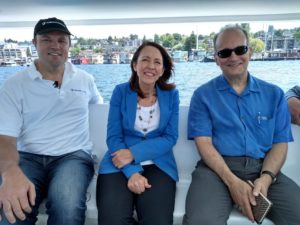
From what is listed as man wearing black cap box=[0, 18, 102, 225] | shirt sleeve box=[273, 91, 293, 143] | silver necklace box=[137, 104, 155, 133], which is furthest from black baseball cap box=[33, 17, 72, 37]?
shirt sleeve box=[273, 91, 293, 143]

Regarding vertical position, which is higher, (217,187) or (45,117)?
(45,117)

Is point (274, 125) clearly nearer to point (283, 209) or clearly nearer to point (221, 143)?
point (221, 143)

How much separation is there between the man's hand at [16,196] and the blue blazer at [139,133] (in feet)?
1.50

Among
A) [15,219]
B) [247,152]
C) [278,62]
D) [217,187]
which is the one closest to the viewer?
[15,219]

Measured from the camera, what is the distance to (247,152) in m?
1.87

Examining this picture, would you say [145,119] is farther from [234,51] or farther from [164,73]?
[234,51]

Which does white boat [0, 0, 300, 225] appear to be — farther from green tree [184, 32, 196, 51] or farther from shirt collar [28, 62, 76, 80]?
shirt collar [28, 62, 76, 80]

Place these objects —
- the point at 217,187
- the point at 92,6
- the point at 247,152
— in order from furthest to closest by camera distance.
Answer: the point at 92,6 < the point at 247,152 < the point at 217,187

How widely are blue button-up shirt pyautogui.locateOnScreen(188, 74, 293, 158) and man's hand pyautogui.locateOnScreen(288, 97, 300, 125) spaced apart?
0.20 meters

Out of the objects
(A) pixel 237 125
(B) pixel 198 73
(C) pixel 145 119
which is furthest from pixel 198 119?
(B) pixel 198 73

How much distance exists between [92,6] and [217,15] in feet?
4.35

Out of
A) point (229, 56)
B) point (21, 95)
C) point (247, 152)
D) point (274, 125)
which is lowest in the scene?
point (247, 152)

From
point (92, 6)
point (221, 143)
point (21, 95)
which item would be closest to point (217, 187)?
point (221, 143)

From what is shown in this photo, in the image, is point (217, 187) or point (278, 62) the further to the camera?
point (278, 62)
